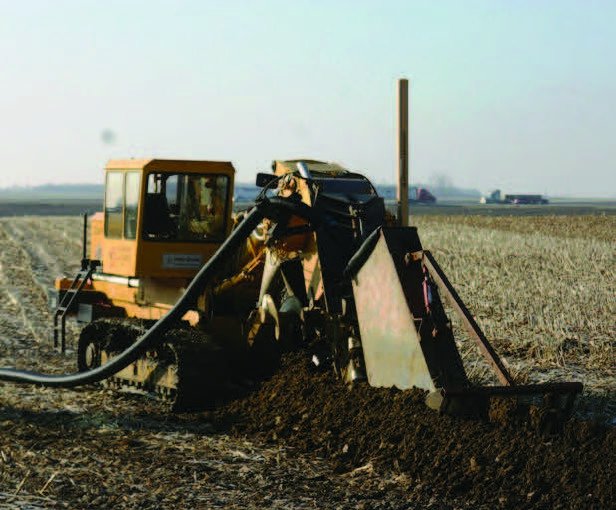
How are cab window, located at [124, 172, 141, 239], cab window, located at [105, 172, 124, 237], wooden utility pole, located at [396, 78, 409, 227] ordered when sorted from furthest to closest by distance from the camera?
cab window, located at [105, 172, 124, 237], cab window, located at [124, 172, 141, 239], wooden utility pole, located at [396, 78, 409, 227]

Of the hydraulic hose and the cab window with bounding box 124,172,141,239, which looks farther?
the cab window with bounding box 124,172,141,239

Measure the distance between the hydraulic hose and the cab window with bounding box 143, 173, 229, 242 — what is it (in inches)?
36.4

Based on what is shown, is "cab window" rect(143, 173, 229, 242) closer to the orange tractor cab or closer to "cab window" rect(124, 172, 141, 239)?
the orange tractor cab

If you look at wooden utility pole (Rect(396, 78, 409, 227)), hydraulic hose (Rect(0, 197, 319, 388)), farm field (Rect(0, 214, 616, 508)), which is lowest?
farm field (Rect(0, 214, 616, 508))

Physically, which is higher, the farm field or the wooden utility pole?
the wooden utility pole

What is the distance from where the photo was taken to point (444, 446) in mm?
8734

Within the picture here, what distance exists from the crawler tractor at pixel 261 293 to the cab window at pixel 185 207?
0.01 m

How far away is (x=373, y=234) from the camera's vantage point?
996 cm

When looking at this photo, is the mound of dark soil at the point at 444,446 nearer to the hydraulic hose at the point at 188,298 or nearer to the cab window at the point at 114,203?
the hydraulic hose at the point at 188,298

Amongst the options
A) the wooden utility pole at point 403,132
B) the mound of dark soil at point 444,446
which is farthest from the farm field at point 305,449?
the wooden utility pole at point 403,132

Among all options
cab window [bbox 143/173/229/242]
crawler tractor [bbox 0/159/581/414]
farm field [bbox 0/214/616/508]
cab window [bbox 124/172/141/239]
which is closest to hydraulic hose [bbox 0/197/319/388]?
crawler tractor [bbox 0/159/581/414]

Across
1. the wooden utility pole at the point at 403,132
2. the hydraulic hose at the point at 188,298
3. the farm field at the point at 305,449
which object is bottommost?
the farm field at the point at 305,449

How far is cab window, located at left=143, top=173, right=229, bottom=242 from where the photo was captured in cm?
1191

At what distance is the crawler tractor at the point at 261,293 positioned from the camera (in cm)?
948
